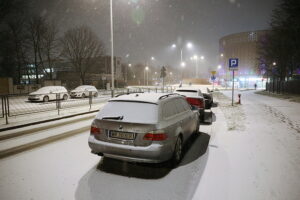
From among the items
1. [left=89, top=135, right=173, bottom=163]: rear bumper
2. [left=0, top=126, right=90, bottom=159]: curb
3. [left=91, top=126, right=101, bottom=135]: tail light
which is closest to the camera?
[left=89, top=135, right=173, bottom=163]: rear bumper

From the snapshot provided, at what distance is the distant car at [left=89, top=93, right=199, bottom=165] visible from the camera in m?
4.34

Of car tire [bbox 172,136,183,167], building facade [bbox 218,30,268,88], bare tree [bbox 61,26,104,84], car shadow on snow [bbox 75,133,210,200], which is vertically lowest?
car shadow on snow [bbox 75,133,210,200]

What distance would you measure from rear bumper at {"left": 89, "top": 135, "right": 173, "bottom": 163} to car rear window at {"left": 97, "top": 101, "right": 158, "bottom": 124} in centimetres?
55

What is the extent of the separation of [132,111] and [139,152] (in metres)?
0.94

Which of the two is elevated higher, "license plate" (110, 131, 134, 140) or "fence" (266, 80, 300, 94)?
"fence" (266, 80, 300, 94)

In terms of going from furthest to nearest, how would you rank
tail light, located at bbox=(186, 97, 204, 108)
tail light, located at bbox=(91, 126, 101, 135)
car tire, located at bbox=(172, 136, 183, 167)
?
tail light, located at bbox=(186, 97, 204, 108) < car tire, located at bbox=(172, 136, 183, 167) < tail light, located at bbox=(91, 126, 101, 135)

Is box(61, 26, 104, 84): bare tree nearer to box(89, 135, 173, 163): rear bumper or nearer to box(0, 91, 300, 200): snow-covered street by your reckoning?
box(0, 91, 300, 200): snow-covered street

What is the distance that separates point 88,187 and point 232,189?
2764 millimetres

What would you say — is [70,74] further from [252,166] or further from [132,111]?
[252,166]

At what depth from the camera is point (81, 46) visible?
4194 centimetres

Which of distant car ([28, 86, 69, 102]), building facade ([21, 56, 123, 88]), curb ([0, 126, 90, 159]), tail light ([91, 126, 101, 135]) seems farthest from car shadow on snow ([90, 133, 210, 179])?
building facade ([21, 56, 123, 88])

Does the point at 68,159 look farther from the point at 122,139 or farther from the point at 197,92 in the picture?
the point at 197,92

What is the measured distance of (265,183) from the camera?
4148 mm

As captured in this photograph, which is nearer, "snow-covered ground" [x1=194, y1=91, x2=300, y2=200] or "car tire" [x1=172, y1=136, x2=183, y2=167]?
"snow-covered ground" [x1=194, y1=91, x2=300, y2=200]
